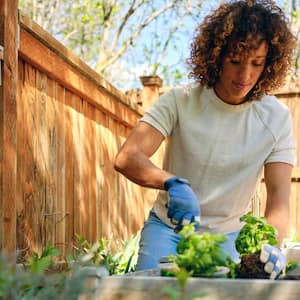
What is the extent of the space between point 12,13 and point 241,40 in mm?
991

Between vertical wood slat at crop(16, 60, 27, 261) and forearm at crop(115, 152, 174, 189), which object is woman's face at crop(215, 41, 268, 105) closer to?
forearm at crop(115, 152, 174, 189)

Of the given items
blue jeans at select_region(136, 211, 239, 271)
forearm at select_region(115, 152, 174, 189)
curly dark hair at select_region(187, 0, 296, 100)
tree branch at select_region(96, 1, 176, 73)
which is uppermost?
tree branch at select_region(96, 1, 176, 73)

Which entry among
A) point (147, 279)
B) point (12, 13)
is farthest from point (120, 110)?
point (147, 279)

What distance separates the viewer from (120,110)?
193 inches

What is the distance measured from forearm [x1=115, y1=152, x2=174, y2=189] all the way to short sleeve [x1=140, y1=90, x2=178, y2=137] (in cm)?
18

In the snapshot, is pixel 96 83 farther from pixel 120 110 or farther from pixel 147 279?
pixel 147 279

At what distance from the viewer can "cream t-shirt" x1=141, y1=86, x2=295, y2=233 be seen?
2389 millimetres

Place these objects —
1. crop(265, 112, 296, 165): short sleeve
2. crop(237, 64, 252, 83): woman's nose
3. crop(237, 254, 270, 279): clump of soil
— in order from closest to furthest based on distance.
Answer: crop(237, 254, 270, 279): clump of soil < crop(237, 64, 252, 83): woman's nose < crop(265, 112, 296, 165): short sleeve

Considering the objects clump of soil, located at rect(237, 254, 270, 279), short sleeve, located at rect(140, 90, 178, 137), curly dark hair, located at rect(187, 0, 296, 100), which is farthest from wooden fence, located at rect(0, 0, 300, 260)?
clump of soil, located at rect(237, 254, 270, 279)

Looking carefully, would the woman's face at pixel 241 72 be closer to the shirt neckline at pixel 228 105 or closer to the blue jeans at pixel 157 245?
the shirt neckline at pixel 228 105

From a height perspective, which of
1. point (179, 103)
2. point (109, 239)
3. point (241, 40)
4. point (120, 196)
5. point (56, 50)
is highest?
point (56, 50)

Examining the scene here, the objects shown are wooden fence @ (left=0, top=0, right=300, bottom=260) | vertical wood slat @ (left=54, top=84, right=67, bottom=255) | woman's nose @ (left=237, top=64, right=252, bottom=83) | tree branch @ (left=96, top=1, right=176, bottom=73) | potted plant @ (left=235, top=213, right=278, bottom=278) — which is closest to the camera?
potted plant @ (left=235, top=213, right=278, bottom=278)

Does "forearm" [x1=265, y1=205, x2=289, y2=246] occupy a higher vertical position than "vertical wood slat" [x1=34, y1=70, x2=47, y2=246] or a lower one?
lower

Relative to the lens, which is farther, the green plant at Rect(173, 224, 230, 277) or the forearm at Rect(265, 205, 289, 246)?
the forearm at Rect(265, 205, 289, 246)
